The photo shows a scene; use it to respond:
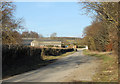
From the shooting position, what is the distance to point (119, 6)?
969 centimetres

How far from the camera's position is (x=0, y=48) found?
37.0 ft

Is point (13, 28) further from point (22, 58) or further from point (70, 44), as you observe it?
point (70, 44)

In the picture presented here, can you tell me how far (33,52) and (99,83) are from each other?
13529 mm

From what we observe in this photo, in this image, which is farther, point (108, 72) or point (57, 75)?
point (108, 72)

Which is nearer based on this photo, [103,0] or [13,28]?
[103,0]

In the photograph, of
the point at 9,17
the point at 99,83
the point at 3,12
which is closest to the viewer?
the point at 99,83

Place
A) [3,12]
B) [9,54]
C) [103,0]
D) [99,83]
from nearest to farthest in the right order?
1. [99,83]
2. [103,0]
3. [9,54]
4. [3,12]

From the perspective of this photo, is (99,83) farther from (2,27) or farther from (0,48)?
(2,27)

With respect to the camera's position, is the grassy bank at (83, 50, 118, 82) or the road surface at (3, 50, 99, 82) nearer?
the grassy bank at (83, 50, 118, 82)

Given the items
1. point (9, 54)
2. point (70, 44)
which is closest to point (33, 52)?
point (9, 54)

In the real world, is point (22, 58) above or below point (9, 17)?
below

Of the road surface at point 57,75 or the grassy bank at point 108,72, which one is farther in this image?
the road surface at point 57,75

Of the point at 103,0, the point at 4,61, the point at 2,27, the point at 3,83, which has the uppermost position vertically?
the point at 103,0

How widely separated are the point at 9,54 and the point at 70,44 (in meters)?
64.0
